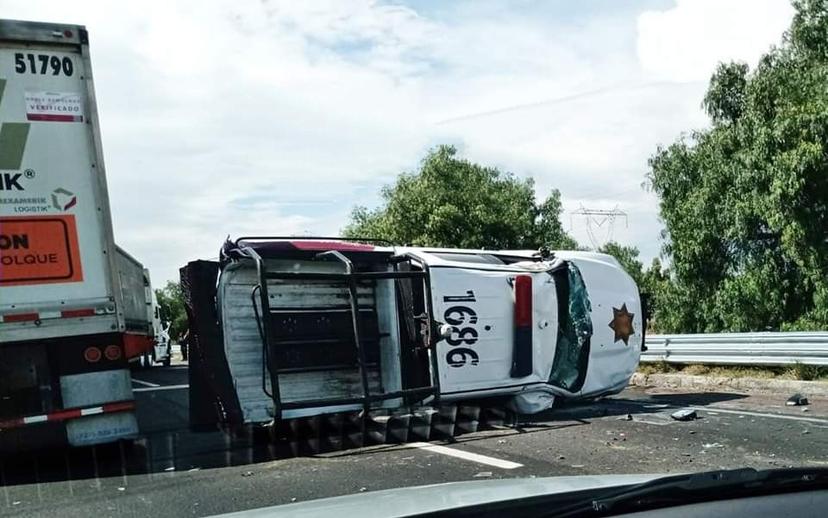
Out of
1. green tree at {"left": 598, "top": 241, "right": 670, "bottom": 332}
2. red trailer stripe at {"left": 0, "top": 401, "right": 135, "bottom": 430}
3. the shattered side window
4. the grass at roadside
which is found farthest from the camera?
green tree at {"left": 598, "top": 241, "right": 670, "bottom": 332}

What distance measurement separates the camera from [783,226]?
44.3 ft

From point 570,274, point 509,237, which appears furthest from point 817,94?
point 509,237

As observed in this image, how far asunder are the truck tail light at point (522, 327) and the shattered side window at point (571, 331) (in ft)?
1.68

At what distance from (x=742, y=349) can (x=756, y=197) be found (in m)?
3.39

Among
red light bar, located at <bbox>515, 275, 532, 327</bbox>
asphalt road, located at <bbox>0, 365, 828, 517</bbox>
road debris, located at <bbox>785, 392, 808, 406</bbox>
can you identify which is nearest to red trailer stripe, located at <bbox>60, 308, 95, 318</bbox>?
asphalt road, located at <bbox>0, 365, 828, 517</bbox>

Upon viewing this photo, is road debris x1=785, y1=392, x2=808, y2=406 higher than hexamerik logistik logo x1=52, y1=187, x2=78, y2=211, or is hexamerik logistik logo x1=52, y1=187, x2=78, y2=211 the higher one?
hexamerik logistik logo x1=52, y1=187, x2=78, y2=211

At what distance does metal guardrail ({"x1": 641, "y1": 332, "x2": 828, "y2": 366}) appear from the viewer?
35.8 ft

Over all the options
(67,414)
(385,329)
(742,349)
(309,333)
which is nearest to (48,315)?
(67,414)

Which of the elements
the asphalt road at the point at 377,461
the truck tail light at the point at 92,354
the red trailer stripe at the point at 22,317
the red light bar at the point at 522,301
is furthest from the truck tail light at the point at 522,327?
the red trailer stripe at the point at 22,317

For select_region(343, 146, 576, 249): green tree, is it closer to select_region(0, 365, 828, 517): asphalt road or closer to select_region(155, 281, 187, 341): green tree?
select_region(155, 281, 187, 341): green tree

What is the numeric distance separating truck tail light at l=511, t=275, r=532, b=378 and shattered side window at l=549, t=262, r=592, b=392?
0.51 metres

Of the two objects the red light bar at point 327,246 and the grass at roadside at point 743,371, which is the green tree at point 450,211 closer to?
the grass at roadside at point 743,371

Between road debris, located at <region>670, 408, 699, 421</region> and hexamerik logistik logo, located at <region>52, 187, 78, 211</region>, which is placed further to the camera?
road debris, located at <region>670, 408, 699, 421</region>

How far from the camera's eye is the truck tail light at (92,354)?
6891 millimetres
